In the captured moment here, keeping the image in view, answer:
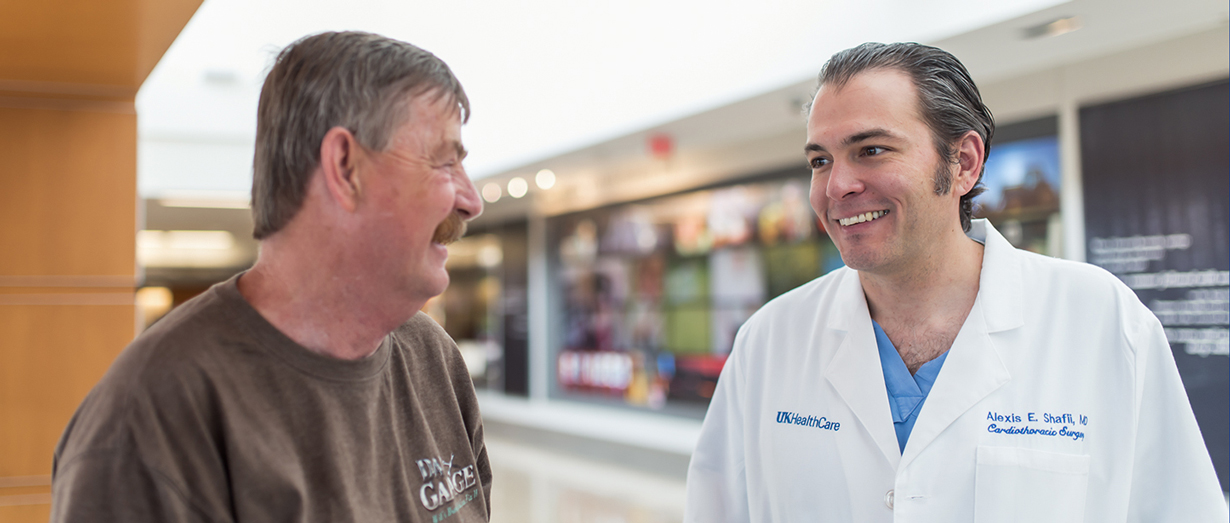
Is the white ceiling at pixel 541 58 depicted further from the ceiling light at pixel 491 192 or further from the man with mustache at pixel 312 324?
the man with mustache at pixel 312 324

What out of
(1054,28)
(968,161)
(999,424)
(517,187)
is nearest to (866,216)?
(968,161)

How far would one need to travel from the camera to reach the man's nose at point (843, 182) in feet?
5.84

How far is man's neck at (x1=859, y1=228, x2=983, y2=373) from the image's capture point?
6.16ft

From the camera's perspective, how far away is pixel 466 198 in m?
1.23

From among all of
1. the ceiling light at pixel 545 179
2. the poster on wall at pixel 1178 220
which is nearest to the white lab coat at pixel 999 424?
the poster on wall at pixel 1178 220

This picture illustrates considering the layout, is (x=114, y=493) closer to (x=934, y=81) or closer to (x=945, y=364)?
(x=945, y=364)

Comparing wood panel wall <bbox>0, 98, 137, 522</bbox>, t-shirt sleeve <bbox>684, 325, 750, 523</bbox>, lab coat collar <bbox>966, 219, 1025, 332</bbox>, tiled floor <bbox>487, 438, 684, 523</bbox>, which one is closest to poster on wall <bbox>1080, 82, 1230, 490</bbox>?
tiled floor <bbox>487, 438, 684, 523</bbox>

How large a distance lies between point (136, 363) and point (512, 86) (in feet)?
25.4

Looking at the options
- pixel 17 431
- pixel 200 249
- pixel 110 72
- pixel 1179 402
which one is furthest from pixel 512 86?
pixel 200 249

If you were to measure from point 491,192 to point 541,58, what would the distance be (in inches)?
111

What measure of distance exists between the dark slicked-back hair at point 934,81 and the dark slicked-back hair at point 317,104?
1.05m

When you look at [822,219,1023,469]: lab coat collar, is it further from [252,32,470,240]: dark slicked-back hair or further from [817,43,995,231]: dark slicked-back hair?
[252,32,470,240]: dark slicked-back hair

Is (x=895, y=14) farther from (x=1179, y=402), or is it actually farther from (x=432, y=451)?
(x=432, y=451)

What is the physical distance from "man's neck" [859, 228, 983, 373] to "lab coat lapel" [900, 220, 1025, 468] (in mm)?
42
